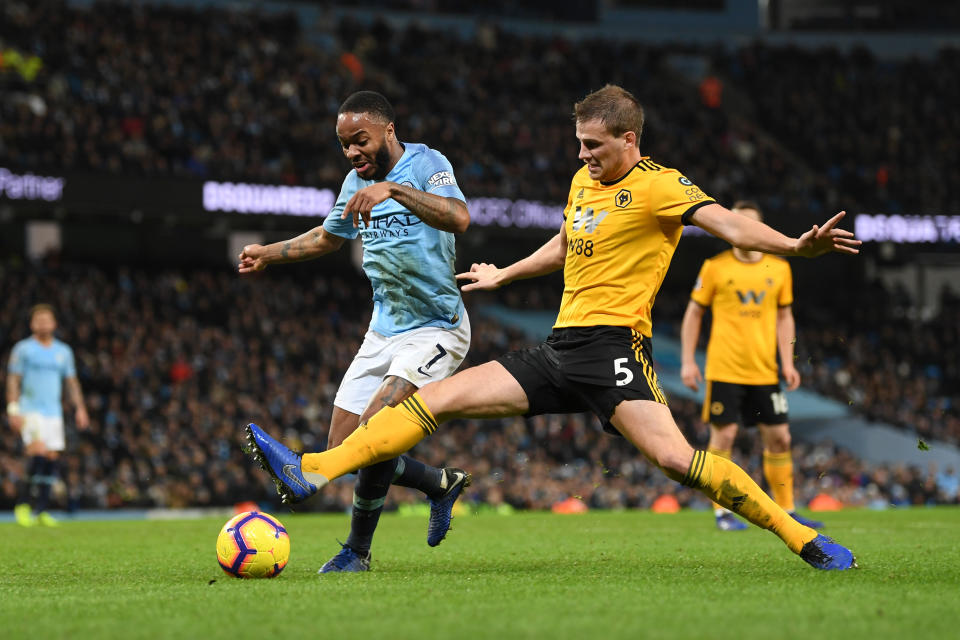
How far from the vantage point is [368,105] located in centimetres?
639

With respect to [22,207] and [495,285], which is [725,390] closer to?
[495,285]

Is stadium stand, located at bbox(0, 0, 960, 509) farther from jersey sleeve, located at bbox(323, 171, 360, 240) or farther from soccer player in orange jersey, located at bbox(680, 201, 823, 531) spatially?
jersey sleeve, located at bbox(323, 171, 360, 240)

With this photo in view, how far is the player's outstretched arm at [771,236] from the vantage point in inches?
206

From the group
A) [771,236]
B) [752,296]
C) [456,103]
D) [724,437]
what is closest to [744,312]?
[752,296]

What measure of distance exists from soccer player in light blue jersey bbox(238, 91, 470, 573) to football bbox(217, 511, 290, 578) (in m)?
0.50

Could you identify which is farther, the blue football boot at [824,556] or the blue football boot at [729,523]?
the blue football boot at [729,523]

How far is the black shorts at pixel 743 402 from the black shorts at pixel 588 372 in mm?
4390

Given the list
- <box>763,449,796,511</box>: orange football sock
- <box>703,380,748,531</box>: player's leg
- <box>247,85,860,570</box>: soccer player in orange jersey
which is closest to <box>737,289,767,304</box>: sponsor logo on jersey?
<box>703,380,748,531</box>: player's leg

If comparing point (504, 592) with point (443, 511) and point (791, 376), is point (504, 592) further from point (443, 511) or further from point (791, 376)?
point (791, 376)

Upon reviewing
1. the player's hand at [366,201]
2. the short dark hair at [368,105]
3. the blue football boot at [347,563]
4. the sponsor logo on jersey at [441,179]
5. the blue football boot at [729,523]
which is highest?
the short dark hair at [368,105]

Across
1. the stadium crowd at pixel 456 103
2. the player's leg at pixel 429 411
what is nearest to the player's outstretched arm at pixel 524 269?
the player's leg at pixel 429 411

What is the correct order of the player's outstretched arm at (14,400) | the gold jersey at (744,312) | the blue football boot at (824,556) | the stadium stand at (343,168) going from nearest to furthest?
the blue football boot at (824,556) → the gold jersey at (744,312) → the player's outstretched arm at (14,400) → the stadium stand at (343,168)

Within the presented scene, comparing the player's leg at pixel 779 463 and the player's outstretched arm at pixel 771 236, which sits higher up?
the player's outstretched arm at pixel 771 236

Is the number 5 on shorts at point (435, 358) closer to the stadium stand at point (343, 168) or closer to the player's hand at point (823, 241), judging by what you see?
the player's hand at point (823, 241)
